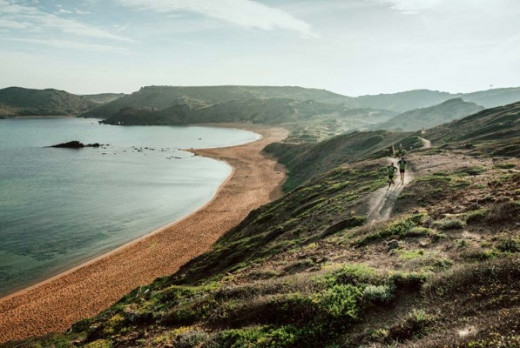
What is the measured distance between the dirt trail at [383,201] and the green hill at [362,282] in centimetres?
22

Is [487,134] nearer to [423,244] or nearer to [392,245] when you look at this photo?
[423,244]

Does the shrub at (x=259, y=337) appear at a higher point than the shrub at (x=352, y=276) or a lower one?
lower

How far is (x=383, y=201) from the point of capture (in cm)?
2578

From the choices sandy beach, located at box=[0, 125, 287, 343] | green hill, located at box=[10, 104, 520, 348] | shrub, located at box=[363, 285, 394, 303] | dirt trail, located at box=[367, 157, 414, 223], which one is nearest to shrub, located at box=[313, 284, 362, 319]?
green hill, located at box=[10, 104, 520, 348]

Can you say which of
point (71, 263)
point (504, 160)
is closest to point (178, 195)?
point (71, 263)

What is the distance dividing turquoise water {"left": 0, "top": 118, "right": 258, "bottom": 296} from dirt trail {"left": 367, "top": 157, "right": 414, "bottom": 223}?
3089 cm

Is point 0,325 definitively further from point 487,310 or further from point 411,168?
point 411,168

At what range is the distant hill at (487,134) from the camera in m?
39.9

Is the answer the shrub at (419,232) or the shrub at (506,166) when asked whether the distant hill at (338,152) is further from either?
the shrub at (419,232)

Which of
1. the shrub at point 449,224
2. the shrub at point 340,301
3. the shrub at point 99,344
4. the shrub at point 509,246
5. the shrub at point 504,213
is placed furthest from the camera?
the shrub at point 449,224

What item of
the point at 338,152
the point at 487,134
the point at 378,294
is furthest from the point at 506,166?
the point at 338,152

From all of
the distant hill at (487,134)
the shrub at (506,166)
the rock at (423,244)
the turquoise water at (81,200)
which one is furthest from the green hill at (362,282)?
the turquoise water at (81,200)

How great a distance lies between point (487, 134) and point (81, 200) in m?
68.4

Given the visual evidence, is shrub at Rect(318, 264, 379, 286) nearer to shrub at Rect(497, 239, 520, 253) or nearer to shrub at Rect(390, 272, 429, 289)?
shrub at Rect(390, 272, 429, 289)
